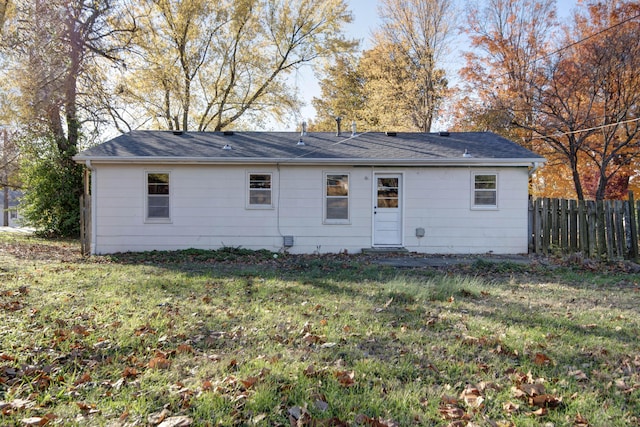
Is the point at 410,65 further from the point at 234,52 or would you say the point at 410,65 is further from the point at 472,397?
the point at 472,397

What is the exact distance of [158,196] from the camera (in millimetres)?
12164

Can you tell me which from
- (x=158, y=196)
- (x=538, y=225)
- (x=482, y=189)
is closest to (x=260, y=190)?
(x=158, y=196)

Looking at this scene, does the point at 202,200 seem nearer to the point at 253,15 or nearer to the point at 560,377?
the point at 560,377

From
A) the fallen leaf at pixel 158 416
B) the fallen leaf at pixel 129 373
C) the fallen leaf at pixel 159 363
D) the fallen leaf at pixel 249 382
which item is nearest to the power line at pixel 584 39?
the fallen leaf at pixel 249 382

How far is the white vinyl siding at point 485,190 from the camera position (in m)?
12.1

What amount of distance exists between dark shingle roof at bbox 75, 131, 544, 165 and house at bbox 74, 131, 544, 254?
0.34 feet

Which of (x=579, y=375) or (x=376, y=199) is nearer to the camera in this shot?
(x=579, y=375)

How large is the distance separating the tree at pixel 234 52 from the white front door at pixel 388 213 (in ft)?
45.4

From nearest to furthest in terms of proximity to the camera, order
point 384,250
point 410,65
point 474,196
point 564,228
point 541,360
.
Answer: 1. point 541,360
2. point 564,228
3. point 384,250
4. point 474,196
5. point 410,65

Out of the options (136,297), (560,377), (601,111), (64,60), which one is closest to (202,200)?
(64,60)

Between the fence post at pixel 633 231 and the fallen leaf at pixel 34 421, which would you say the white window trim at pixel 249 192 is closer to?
the fence post at pixel 633 231

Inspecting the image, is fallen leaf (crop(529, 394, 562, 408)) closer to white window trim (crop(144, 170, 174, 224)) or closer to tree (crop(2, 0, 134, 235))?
white window trim (crop(144, 170, 174, 224))

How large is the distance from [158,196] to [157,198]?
2.5 inches

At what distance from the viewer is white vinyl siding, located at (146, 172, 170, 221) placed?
12148mm
